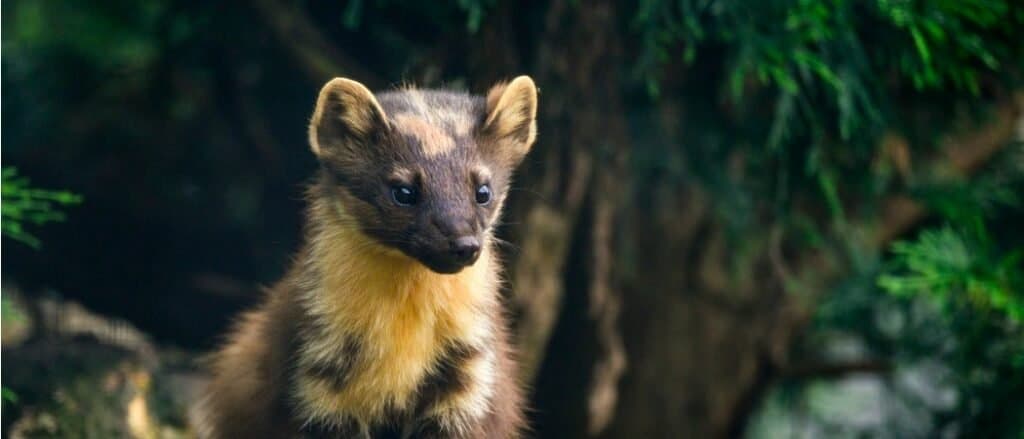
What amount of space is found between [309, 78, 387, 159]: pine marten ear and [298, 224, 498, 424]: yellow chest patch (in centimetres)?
28

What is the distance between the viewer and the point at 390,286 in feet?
14.7

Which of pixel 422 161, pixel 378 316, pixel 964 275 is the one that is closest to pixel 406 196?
pixel 422 161

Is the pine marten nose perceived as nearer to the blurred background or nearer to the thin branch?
the blurred background

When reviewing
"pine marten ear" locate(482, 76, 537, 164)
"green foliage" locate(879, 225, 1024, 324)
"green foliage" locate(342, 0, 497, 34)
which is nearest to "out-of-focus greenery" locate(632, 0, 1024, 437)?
"green foliage" locate(879, 225, 1024, 324)

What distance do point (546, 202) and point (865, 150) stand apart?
159 centimetres

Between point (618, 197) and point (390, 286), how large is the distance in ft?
10.0

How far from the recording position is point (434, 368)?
451 cm

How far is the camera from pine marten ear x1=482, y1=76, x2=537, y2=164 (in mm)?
4520

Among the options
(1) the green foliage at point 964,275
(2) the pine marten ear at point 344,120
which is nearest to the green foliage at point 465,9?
(2) the pine marten ear at point 344,120

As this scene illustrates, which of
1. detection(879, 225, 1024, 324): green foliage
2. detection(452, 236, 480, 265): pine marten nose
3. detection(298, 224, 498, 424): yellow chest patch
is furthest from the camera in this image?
detection(879, 225, 1024, 324): green foliage

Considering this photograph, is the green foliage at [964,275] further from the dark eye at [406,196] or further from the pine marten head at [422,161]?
the dark eye at [406,196]

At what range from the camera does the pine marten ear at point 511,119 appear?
452 cm

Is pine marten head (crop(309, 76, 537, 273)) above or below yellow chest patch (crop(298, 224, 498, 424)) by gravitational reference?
above

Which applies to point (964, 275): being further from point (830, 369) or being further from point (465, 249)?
point (465, 249)
